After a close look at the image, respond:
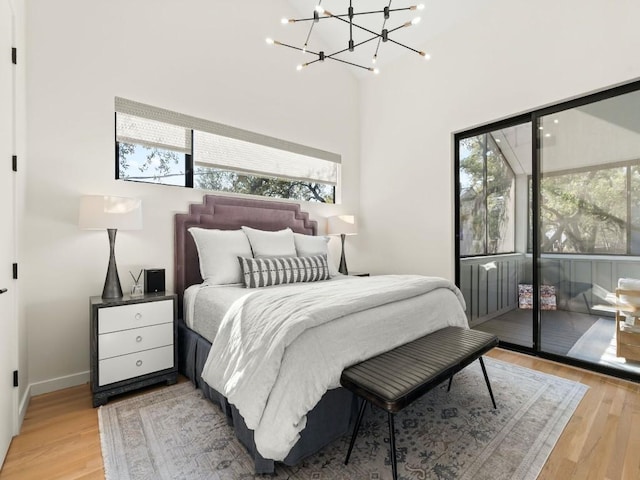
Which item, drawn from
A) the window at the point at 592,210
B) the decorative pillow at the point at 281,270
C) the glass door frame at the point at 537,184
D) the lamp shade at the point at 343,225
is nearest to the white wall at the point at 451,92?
the glass door frame at the point at 537,184

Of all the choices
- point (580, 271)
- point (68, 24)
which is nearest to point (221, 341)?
point (68, 24)

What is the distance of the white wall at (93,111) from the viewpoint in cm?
225

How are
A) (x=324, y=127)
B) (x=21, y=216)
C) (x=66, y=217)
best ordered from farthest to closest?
(x=324, y=127), (x=66, y=217), (x=21, y=216)

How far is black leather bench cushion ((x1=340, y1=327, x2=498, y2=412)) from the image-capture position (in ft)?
4.33

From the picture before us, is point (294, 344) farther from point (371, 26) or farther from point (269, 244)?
point (371, 26)

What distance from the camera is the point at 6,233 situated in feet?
5.34

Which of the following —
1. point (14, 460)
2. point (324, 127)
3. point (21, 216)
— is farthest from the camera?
point (324, 127)

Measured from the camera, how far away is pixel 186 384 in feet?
7.72

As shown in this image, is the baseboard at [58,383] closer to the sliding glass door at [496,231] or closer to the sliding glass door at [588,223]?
the sliding glass door at [496,231]

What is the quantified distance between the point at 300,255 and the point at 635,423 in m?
2.61

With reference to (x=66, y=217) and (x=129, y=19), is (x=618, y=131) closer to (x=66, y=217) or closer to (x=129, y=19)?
(x=129, y=19)

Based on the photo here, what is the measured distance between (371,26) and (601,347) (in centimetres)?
401

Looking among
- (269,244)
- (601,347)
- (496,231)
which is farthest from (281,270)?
(601,347)

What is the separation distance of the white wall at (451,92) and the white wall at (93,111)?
1.86m
